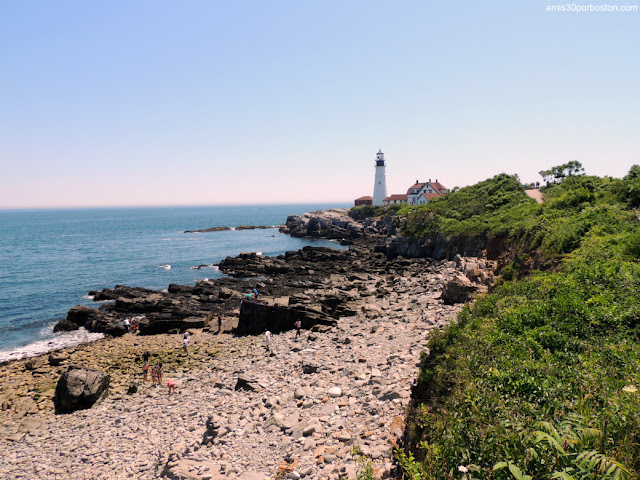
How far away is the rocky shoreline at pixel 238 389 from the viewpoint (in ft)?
38.5

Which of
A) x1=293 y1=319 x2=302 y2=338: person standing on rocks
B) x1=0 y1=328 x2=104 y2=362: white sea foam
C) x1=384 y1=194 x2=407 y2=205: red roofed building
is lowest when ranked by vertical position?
x1=0 y1=328 x2=104 y2=362: white sea foam

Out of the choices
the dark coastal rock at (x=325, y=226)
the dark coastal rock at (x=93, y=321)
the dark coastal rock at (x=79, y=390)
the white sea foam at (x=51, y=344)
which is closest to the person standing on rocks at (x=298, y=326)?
the dark coastal rock at (x=79, y=390)

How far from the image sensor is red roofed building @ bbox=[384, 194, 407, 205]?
10031cm

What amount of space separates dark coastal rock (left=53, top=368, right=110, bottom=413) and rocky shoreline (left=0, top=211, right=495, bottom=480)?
0.55 metres

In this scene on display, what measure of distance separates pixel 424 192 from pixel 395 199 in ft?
38.1

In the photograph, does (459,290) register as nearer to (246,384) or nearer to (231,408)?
(246,384)

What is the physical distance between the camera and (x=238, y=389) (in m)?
17.5

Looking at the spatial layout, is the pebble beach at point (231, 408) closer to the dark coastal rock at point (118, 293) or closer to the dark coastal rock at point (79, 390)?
the dark coastal rock at point (79, 390)

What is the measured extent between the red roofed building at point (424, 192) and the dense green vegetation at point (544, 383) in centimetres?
7349

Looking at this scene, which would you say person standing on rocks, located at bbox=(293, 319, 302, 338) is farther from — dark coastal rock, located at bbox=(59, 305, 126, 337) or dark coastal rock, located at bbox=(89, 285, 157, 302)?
dark coastal rock, located at bbox=(89, 285, 157, 302)

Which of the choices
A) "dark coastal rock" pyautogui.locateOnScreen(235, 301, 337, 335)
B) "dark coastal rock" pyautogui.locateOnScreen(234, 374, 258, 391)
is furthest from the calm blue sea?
"dark coastal rock" pyautogui.locateOnScreen(234, 374, 258, 391)

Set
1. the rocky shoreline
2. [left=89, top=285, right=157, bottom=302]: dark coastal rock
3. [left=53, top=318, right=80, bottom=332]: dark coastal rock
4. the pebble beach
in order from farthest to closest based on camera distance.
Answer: [left=89, top=285, right=157, bottom=302]: dark coastal rock < [left=53, top=318, right=80, bottom=332]: dark coastal rock < the rocky shoreline < the pebble beach

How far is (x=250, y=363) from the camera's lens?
70.2 feet

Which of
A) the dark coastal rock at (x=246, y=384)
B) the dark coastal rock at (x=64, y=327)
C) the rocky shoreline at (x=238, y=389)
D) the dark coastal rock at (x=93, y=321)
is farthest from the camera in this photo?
the dark coastal rock at (x=64, y=327)
